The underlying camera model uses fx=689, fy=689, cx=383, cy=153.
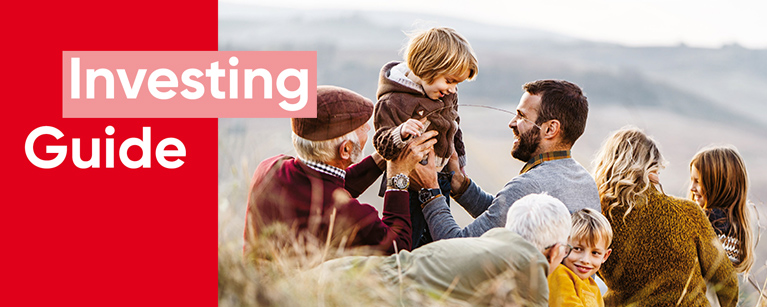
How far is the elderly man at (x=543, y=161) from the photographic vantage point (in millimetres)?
3680

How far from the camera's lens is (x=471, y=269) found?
2.71 meters

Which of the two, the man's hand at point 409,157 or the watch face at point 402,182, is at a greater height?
the man's hand at point 409,157

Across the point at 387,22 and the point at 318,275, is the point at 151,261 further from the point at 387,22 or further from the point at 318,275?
the point at 387,22

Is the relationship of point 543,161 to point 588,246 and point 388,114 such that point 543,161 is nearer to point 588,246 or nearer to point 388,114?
point 588,246

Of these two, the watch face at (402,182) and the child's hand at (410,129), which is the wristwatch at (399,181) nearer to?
the watch face at (402,182)

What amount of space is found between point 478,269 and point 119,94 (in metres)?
2.29

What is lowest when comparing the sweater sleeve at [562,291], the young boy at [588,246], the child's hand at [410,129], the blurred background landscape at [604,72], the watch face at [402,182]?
the sweater sleeve at [562,291]

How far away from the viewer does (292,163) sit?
340 cm

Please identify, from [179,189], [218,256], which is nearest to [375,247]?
[218,256]

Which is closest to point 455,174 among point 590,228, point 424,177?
point 424,177

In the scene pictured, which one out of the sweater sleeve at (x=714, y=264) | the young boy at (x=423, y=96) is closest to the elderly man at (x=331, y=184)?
the young boy at (x=423, y=96)

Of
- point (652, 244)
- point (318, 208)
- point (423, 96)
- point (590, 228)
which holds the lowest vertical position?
point (652, 244)

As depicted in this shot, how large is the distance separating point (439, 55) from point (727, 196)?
99.2 inches

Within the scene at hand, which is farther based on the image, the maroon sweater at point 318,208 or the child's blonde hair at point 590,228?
the child's blonde hair at point 590,228
